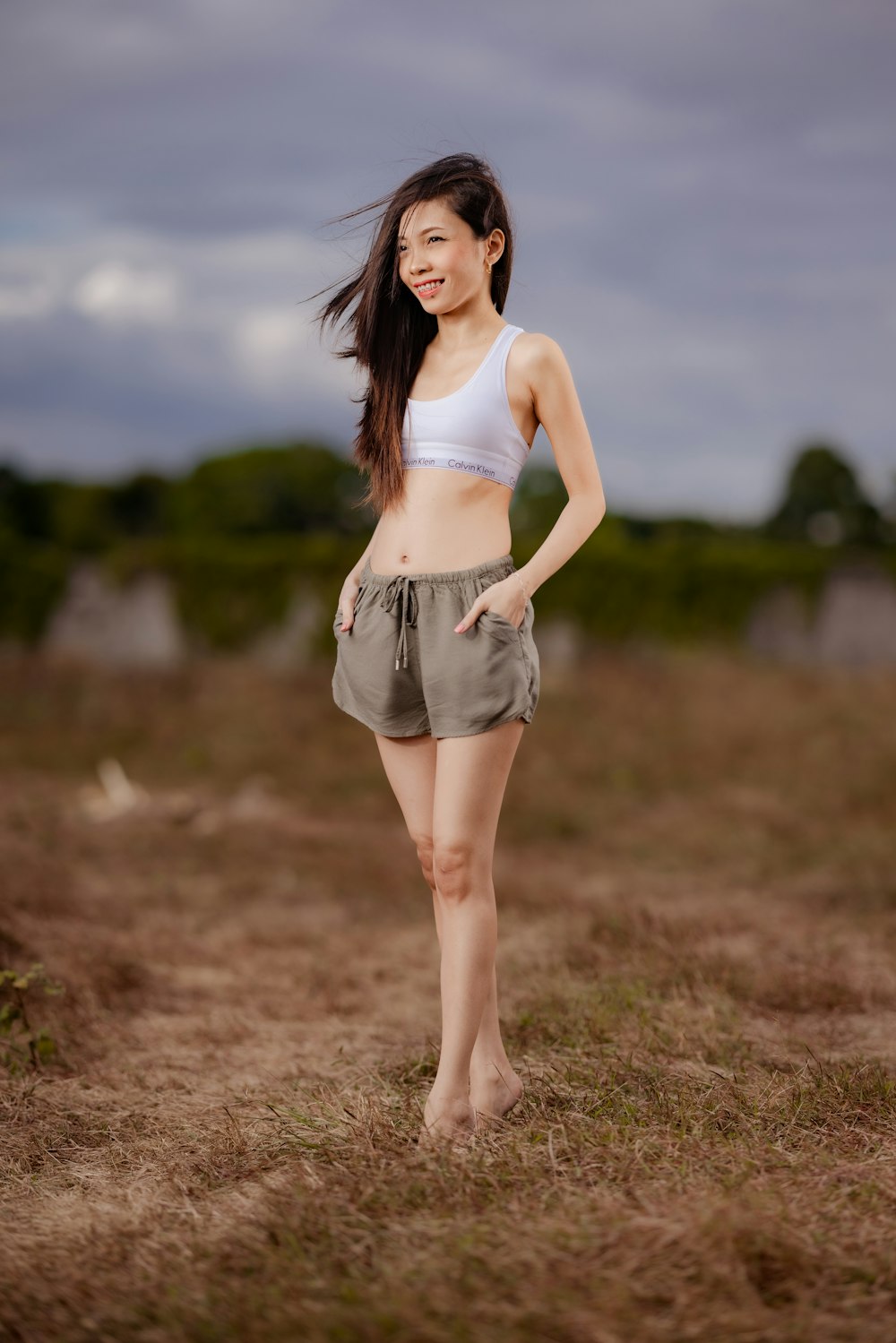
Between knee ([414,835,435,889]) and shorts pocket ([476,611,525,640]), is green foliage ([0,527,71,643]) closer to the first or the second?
knee ([414,835,435,889])

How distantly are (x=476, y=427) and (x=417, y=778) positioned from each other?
2.83 feet

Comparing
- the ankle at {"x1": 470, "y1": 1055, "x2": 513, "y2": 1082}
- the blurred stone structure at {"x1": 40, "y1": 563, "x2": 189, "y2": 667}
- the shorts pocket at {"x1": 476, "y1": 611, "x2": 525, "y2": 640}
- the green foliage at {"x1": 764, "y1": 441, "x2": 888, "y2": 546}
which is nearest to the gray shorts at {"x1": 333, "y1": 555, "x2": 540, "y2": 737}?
the shorts pocket at {"x1": 476, "y1": 611, "x2": 525, "y2": 640}

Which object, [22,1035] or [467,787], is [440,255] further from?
[22,1035]

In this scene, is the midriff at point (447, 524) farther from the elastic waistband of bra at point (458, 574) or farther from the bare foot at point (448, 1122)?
the bare foot at point (448, 1122)

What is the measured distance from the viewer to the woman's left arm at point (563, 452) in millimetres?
2854

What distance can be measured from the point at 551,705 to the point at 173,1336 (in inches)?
403

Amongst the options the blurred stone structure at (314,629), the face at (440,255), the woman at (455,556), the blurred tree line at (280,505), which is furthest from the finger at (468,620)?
the blurred tree line at (280,505)

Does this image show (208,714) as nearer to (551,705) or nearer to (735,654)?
(551,705)

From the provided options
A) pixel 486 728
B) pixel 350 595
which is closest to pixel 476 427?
pixel 350 595

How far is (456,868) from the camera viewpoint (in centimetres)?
280

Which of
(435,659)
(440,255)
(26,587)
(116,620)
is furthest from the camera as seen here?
(116,620)

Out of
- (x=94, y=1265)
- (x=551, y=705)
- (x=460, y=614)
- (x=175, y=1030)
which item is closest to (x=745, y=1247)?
(x=94, y=1265)

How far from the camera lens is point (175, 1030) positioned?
4.13m

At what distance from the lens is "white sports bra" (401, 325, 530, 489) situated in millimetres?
2855
